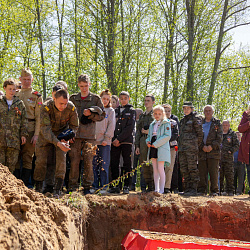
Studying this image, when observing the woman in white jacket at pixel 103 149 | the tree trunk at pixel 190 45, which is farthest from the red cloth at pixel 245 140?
the tree trunk at pixel 190 45

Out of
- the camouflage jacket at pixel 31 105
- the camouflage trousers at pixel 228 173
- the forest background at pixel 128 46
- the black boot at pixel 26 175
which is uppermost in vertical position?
the forest background at pixel 128 46

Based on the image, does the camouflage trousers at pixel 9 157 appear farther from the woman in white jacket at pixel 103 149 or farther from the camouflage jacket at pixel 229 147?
the camouflage jacket at pixel 229 147

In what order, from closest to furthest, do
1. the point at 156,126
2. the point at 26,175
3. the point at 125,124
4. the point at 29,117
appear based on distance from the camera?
the point at 26,175 → the point at 29,117 → the point at 156,126 → the point at 125,124

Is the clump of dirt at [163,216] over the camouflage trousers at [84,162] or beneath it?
beneath

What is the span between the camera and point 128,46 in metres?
16.9

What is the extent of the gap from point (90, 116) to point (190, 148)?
2.82 meters

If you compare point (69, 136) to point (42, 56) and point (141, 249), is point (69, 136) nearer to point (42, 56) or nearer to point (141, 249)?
point (141, 249)

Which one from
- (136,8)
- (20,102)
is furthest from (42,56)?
(20,102)

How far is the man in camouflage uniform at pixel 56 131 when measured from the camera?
5785 millimetres

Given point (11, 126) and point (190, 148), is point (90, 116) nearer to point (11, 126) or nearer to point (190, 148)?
point (11, 126)

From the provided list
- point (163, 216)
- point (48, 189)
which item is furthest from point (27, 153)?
point (163, 216)

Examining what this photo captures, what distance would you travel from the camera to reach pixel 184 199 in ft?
23.5

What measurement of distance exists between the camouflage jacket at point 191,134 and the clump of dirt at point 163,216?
1279mm

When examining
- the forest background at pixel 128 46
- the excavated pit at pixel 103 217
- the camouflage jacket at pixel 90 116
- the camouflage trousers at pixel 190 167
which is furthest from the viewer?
the forest background at pixel 128 46
